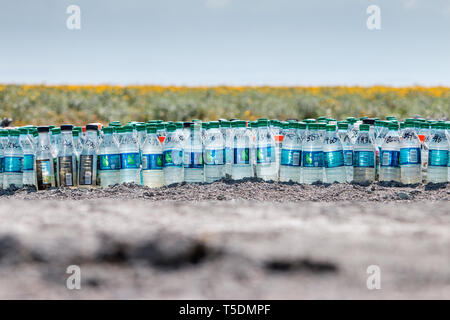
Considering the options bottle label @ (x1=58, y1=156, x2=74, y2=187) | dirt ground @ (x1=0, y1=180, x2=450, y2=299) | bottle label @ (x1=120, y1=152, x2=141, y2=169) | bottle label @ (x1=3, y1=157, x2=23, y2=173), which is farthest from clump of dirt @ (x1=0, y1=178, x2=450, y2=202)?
dirt ground @ (x1=0, y1=180, x2=450, y2=299)

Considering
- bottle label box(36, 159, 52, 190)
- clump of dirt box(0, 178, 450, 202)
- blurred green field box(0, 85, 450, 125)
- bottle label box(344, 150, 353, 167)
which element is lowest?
clump of dirt box(0, 178, 450, 202)

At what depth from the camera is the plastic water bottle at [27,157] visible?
5.12 metres

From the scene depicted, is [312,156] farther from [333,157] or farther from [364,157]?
[364,157]

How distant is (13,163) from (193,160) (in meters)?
1.65

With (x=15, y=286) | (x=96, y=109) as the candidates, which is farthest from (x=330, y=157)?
(x=96, y=109)

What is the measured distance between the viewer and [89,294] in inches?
93.6

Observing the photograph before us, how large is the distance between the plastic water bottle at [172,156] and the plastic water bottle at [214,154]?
0.22m

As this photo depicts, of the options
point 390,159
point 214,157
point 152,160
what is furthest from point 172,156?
point 390,159

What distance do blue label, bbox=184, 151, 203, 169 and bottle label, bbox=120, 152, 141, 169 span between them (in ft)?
1.36

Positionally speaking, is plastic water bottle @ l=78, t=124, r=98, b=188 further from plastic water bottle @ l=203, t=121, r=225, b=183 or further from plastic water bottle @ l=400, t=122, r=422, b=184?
plastic water bottle @ l=400, t=122, r=422, b=184

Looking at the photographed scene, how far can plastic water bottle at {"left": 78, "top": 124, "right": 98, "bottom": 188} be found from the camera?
16.0 feet

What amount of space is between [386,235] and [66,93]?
2164cm

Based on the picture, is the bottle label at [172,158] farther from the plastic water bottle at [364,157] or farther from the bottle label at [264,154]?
the plastic water bottle at [364,157]
